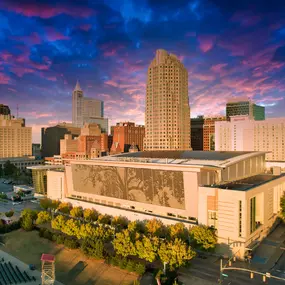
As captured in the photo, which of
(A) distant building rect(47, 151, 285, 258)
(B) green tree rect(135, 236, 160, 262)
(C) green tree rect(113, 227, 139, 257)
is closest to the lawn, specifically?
(C) green tree rect(113, 227, 139, 257)

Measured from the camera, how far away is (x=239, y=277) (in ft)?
135

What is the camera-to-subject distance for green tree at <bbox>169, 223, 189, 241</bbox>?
49.8 metres

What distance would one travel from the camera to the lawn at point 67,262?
143 ft

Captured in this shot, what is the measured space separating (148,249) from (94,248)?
1061 centimetres

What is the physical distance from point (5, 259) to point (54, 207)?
1004 inches

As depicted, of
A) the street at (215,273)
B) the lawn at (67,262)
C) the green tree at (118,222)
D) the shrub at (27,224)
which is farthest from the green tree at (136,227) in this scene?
the shrub at (27,224)

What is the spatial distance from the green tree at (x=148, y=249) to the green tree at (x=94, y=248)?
6726 millimetres

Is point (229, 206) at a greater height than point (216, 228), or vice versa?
point (229, 206)

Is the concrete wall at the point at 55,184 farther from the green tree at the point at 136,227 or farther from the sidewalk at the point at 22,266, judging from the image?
the green tree at the point at 136,227

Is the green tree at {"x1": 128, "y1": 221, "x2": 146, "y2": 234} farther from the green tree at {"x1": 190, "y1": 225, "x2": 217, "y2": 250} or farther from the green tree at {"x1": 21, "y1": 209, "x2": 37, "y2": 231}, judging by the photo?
the green tree at {"x1": 21, "y1": 209, "x2": 37, "y2": 231}

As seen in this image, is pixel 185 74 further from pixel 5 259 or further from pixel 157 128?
pixel 5 259

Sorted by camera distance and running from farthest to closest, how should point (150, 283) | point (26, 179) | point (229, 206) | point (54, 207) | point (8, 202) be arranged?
1. point (26, 179)
2. point (8, 202)
3. point (54, 207)
4. point (229, 206)
5. point (150, 283)

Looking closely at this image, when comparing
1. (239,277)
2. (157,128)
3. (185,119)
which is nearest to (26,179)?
(157,128)

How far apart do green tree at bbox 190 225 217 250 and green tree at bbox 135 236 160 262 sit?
24.9 feet
